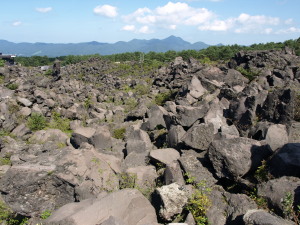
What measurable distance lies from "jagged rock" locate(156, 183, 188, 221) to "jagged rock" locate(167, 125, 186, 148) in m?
4.35

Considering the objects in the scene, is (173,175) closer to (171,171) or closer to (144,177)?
(171,171)

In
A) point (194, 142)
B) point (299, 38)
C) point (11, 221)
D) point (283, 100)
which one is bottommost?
point (11, 221)

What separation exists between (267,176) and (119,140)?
893cm

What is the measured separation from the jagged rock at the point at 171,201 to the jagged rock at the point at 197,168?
1427 millimetres

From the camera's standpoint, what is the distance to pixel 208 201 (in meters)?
7.37

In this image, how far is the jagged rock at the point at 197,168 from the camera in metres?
8.88

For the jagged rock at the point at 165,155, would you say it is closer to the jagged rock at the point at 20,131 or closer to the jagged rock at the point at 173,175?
→ the jagged rock at the point at 173,175

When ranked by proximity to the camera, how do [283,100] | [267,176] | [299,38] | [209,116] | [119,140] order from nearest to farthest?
1. [267,176]
2. [283,100]
3. [209,116]
4. [119,140]
5. [299,38]

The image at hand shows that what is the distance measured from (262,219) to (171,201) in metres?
2.47

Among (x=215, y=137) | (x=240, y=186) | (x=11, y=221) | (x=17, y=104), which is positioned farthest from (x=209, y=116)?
(x=17, y=104)

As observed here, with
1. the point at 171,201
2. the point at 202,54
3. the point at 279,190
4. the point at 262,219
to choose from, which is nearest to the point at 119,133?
the point at 171,201

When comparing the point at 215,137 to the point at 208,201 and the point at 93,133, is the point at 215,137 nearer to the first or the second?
the point at 208,201

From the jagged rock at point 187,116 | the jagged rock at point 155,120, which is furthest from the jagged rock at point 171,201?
the jagged rock at point 155,120

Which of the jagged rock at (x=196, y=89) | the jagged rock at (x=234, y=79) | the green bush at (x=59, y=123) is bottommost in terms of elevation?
the green bush at (x=59, y=123)
